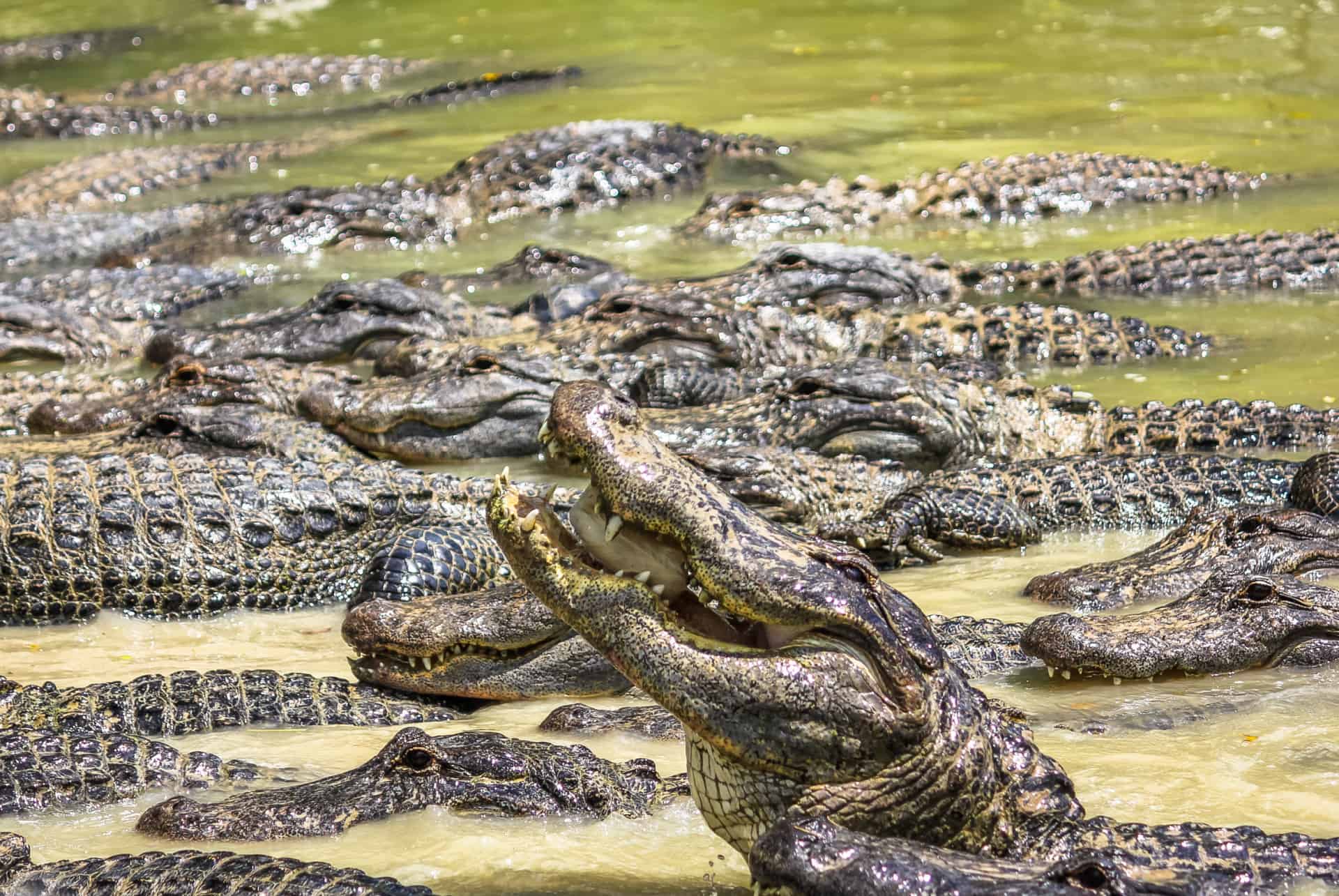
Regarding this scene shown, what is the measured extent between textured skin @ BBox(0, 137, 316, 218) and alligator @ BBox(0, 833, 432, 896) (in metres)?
11.1

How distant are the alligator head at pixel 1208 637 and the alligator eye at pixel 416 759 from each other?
1969mm

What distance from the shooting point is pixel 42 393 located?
817cm

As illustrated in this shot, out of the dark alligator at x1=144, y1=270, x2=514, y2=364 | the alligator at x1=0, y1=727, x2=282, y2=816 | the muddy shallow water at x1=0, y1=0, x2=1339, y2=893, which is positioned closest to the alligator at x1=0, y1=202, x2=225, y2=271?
the muddy shallow water at x1=0, y1=0, x2=1339, y2=893

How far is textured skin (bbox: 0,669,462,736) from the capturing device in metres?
4.31

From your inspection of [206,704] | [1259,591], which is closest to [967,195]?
[1259,591]

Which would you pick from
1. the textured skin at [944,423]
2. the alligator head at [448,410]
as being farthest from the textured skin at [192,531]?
the textured skin at [944,423]

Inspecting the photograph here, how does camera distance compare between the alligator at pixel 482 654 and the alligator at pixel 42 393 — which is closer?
the alligator at pixel 482 654

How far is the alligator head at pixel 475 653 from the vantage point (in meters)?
4.71

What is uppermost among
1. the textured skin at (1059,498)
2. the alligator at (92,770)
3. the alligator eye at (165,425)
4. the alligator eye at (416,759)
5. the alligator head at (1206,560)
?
the alligator eye at (416,759)

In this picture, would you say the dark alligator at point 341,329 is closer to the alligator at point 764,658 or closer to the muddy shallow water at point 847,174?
the muddy shallow water at point 847,174

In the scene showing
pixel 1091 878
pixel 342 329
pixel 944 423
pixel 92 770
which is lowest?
pixel 944 423

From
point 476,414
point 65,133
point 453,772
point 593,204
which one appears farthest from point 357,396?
point 65,133

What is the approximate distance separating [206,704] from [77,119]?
13725mm

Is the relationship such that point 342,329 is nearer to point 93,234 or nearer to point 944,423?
point 944,423
